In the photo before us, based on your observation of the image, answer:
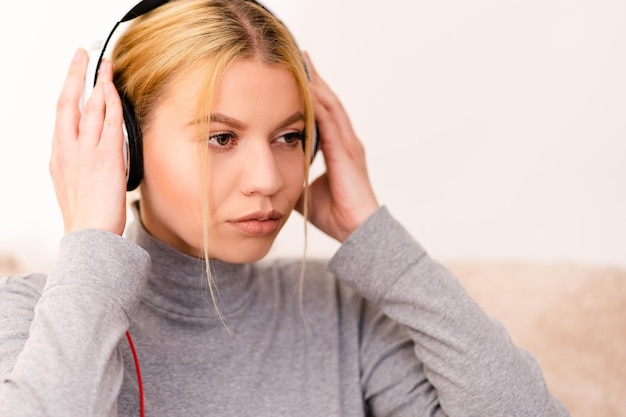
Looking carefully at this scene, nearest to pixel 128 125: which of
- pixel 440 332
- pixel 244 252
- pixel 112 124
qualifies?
pixel 112 124

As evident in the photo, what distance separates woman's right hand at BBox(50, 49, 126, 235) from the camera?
43.6 inches

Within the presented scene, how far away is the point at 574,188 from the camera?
197cm

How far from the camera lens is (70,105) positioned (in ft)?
3.87

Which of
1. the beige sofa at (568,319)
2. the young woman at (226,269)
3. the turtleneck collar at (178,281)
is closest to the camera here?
the young woman at (226,269)

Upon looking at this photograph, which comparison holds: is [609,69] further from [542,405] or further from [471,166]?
[542,405]

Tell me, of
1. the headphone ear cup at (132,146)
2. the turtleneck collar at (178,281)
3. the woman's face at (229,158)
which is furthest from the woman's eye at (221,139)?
the turtleneck collar at (178,281)

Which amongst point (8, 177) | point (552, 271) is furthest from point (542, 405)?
point (8, 177)

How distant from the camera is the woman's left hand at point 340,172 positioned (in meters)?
1.37

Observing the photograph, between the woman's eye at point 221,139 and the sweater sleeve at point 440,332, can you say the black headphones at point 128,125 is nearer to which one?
the woman's eye at point 221,139

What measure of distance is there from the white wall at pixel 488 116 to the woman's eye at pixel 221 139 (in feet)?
2.38

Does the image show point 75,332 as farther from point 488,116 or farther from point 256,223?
point 488,116

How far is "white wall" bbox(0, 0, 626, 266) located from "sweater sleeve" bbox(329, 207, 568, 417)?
2.09 ft

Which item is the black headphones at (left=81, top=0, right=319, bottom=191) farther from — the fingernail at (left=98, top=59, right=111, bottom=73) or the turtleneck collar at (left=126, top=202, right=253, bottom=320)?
the turtleneck collar at (left=126, top=202, right=253, bottom=320)

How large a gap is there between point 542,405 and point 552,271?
607 millimetres
